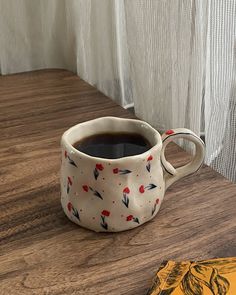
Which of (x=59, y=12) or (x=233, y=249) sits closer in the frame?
(x=233, y=249)

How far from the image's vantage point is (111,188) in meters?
0.56

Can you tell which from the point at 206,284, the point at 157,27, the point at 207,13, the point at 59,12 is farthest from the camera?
the point at 59,12

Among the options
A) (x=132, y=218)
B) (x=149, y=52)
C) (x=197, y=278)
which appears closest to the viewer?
(x=197, y=278)

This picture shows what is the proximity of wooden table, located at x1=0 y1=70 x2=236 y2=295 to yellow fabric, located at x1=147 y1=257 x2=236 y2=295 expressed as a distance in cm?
4

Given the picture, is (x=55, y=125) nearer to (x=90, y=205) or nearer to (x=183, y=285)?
(x=90, y=205)

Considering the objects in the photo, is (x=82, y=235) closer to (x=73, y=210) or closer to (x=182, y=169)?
(x=73, y=210)

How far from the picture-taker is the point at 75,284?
1.70ft

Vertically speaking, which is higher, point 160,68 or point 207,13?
point 207,13

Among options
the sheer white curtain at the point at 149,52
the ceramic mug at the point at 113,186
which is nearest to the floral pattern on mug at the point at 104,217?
the ceramic mug at the point at 113,186

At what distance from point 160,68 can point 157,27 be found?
70mm

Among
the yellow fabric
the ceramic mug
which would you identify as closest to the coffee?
the ceramic mug

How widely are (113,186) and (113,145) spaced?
8 cm

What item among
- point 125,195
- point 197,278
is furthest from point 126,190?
point 197,278

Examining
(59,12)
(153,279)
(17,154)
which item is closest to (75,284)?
(153,279)
